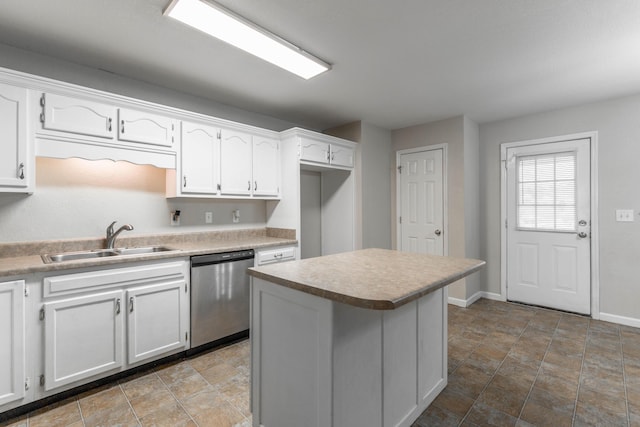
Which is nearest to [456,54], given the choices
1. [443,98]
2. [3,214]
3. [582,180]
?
[443,98]

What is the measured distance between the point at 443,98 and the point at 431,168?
1.08 metres

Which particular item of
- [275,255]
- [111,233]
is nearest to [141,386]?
[111,233]

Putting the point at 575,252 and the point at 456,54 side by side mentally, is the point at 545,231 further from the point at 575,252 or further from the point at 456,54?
the point at 456,54

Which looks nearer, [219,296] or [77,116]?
[77,116]

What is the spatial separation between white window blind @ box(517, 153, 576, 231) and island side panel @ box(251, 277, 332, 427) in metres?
3.66

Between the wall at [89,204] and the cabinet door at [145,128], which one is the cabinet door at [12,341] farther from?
the cabinet door at [145,128]

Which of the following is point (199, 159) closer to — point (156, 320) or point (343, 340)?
point (156, 320)

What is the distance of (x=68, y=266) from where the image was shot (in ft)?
6.31

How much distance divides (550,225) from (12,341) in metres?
5.05

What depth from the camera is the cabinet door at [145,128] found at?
7.88 ft

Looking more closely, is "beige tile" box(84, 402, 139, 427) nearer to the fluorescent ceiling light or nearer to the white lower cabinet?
the white lower cabinet

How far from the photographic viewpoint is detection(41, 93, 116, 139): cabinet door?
6.85 feet

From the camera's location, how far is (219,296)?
268 centimetres

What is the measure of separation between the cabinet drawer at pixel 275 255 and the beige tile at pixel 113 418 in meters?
1.44
